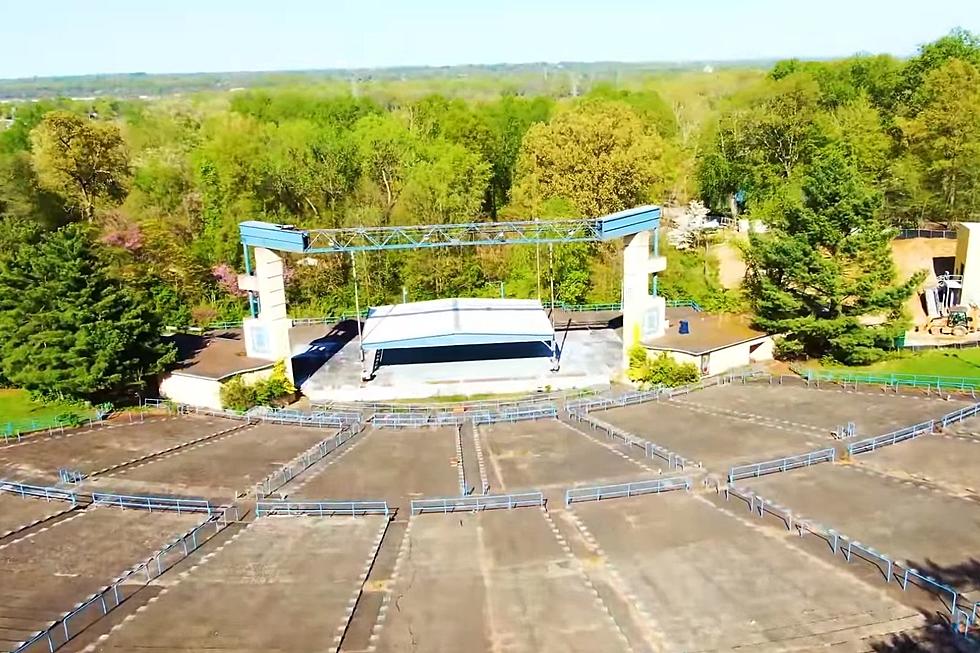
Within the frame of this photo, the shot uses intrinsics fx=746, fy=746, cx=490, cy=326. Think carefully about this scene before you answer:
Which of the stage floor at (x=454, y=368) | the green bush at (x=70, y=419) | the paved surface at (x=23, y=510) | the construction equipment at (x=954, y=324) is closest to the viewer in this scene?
the paved surface at (x=23, y=510)

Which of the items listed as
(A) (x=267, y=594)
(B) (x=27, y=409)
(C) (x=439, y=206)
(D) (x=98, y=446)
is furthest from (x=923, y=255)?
(B) (x=27, y=409)

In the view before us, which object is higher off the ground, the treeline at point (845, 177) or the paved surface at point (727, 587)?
the treeline at point (845, 177)

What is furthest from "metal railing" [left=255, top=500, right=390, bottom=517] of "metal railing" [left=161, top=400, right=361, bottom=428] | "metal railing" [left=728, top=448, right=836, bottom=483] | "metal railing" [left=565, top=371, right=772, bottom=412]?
"metal railing" [left=728, top=448, right=836, bottom=483]

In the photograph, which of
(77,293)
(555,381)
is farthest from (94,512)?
(555,381)

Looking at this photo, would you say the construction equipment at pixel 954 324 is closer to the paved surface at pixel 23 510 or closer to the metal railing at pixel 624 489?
the metal railing at pixel 624 489

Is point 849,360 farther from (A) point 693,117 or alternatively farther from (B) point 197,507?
(A) point 693,117

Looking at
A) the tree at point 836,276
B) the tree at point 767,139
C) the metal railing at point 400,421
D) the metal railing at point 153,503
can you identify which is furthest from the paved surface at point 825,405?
the tree at point 767,139

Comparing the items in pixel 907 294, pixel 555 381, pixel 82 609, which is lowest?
pixel 82 609
